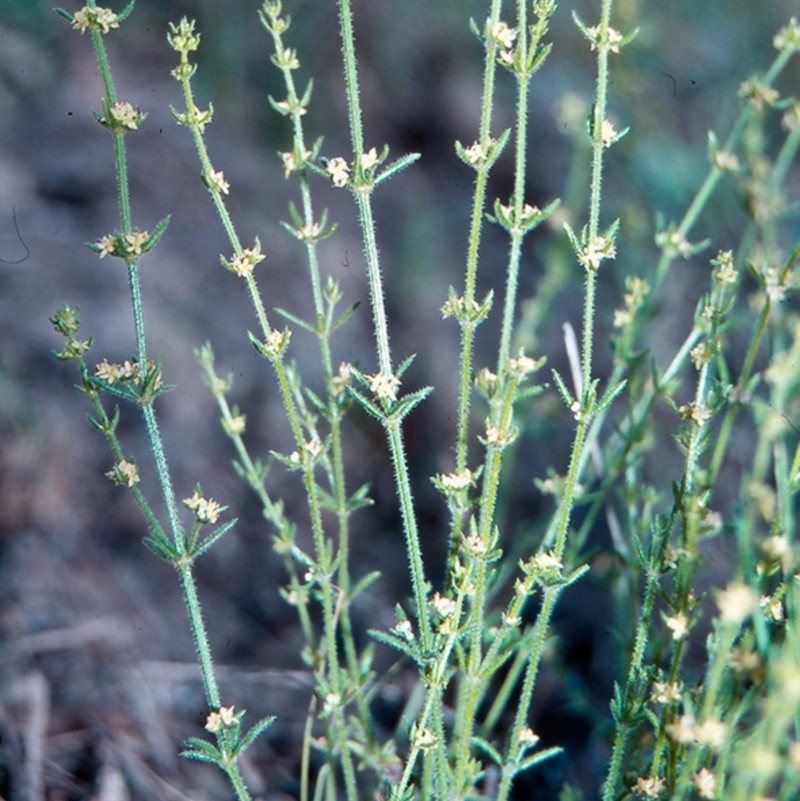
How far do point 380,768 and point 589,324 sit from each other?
120 cm

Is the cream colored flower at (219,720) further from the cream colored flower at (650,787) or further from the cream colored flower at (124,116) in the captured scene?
the cream colored flower at (124,116)

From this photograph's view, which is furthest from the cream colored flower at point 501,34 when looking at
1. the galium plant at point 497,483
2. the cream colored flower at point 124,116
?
the cream colored flower at point 124,116

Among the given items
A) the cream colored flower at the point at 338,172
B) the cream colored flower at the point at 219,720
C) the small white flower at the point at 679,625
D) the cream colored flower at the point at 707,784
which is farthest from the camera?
the cream colored flower at the point at 219,720

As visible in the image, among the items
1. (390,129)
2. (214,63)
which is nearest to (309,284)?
(390,129)

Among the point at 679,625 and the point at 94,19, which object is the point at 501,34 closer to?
the point at 94,19

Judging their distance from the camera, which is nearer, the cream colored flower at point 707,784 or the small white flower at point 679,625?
the cream colored flower at point 707,784

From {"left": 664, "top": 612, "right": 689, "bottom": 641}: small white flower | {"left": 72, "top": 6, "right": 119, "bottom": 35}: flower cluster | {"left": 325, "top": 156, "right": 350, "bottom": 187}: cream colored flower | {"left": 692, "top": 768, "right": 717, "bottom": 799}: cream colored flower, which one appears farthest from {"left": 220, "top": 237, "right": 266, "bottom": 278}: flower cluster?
{"left": 692, "top": 768, "right": 717, "bottom": 799}: cream colored flower

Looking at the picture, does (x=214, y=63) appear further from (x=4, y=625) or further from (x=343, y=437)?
(x=4, y=625)

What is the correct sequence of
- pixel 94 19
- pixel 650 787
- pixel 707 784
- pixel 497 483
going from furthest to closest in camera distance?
pixel 497 483 < pixel 650 787 < pixel 94 19 < pixel 707 784

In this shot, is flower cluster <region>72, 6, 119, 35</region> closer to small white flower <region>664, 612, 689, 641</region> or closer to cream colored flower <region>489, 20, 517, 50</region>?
cream colored flower <region>489, 20, 517, 50</region>

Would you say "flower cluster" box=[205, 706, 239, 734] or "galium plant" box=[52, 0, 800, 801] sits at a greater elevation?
"galium plant" box=[52, 0, 800, 801]

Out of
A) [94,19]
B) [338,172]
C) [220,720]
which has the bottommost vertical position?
[220,720]

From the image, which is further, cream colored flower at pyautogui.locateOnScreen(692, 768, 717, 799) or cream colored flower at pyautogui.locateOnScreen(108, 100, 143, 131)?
cream colored flower at pyautogui.locateOnScreen(108, 100, 143, 131)

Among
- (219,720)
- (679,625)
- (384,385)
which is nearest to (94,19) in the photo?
(384,385)
